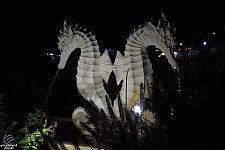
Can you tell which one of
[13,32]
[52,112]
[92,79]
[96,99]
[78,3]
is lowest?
[52,112]

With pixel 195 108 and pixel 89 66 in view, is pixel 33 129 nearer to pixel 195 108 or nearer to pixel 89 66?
pixel 89 66

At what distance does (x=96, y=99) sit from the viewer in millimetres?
5160

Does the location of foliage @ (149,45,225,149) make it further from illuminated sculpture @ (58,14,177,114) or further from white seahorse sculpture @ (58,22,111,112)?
white seahorse sculpture @ (58,22,111,112)

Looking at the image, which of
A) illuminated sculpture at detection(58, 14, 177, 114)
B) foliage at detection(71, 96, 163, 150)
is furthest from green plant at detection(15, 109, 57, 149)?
foliage at detection(71, 96, 163, 150)

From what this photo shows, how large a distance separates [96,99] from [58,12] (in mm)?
10023

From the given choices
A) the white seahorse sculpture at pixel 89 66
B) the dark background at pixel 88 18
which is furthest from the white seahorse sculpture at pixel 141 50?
the dark background at pixel 88 18

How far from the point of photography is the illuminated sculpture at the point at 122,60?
15.1ft

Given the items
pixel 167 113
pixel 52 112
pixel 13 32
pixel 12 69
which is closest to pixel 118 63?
pixel 167 113

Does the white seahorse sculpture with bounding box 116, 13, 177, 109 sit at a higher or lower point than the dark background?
lower

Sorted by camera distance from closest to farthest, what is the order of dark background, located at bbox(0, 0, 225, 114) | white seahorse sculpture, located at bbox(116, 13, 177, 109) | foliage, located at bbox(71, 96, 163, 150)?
foliage, located at bbox(71, 96, 163, 150) < white seahorse sculpture, located at bbox(116, 13, 177, 109) < dark background, located at bbox(0, 0, 225, 114)

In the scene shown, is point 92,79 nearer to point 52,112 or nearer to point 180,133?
point 180,133

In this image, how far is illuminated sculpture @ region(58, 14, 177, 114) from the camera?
4605 mm

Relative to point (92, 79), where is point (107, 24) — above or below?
above

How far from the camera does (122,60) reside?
5.16m
